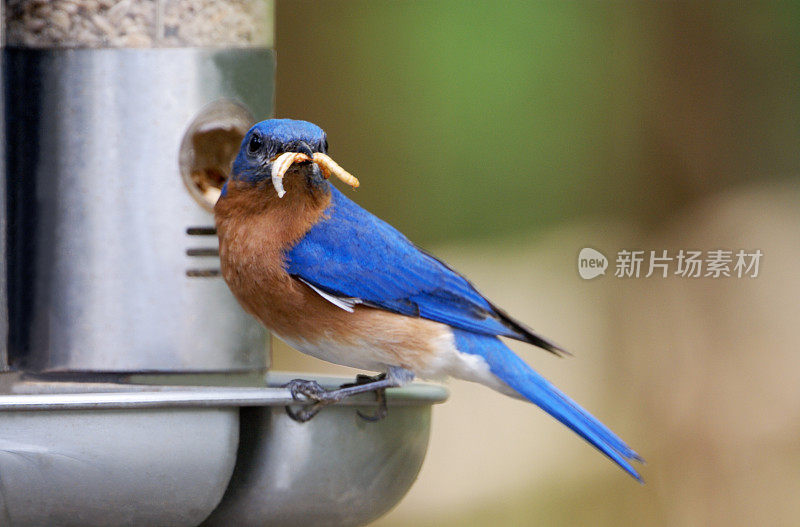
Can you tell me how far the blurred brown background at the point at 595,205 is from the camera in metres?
6.98

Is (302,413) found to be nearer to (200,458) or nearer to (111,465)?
(200,458)

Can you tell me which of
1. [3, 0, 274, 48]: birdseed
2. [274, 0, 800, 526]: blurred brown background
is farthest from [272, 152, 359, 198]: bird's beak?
[274, 0, 800, 526]: blurred brown background

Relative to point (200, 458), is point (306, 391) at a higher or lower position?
higher

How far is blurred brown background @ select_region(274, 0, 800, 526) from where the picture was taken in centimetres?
698

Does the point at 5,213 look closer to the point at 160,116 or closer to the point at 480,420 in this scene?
the point at 160,116

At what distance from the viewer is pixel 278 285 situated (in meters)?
3.62

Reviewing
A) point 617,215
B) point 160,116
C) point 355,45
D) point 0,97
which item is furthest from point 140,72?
point 617,215

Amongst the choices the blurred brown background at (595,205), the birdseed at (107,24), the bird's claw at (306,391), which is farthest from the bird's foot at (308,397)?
the blurred brown background at (595,205)

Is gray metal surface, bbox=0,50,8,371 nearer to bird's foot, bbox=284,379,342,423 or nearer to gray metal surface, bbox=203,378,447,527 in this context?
gray metal surface, bbox=203,378,447,527

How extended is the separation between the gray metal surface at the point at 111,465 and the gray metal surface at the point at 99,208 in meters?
0.87

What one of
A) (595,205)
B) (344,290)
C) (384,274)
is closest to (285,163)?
(344,290)

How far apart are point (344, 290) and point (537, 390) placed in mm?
666

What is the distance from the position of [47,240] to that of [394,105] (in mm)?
3517

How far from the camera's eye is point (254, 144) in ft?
11.9
